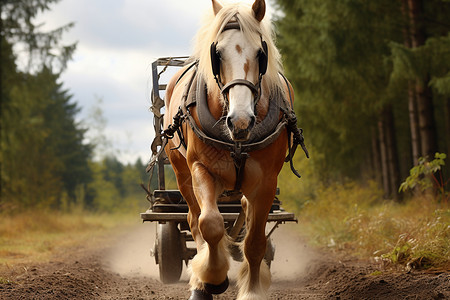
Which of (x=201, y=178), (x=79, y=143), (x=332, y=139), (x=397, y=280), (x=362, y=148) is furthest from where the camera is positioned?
(x=79, y=143)

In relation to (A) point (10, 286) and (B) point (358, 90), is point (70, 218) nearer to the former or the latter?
(B) point (358, 90)

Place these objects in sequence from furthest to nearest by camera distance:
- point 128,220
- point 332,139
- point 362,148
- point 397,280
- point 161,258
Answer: point 362,148 < point 128,220 < point 332,139 < point 161,258 < point 397,280

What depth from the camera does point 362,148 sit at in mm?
22578

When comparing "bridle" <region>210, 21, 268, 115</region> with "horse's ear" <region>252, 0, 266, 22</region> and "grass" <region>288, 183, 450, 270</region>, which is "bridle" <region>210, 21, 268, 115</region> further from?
"grass" <region>288, 183, 450, 270</region>

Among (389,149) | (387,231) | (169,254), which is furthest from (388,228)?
(389,149)

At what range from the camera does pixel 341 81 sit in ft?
44.1

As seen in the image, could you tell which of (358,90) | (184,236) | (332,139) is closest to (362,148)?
(332,139)

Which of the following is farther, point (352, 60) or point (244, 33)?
point (352, 60)

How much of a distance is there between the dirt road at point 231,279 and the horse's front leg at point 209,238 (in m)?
0.98

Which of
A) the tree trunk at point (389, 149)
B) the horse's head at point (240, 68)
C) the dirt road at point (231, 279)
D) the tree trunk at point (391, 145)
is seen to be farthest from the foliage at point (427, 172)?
the tree trunk at point (391, 145)

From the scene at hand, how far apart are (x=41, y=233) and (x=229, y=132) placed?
10737 millimetres

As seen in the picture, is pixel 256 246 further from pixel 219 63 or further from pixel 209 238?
pixel 219 63

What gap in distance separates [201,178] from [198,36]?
Answer: 4.03 feet

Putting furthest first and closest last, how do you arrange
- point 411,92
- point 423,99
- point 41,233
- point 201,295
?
point 41,233 → point 411,92 → point 423,99 → point 201,295
